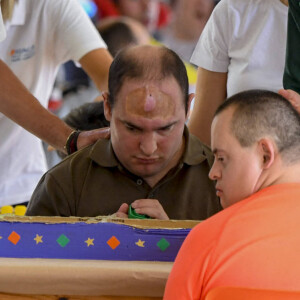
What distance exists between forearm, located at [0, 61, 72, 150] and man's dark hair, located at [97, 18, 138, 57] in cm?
149

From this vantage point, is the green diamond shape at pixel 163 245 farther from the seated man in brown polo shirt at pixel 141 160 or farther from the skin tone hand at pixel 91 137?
the skin tone hand at pixel 91 137

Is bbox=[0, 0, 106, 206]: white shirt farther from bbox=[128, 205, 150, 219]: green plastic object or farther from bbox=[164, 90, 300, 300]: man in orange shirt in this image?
bbox=[164, 90, 300, 300]: man in orange shirt

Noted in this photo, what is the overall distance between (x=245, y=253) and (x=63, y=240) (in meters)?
0.35

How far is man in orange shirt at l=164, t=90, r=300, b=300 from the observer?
111 cm

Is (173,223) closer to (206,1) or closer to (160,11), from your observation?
(206,1)

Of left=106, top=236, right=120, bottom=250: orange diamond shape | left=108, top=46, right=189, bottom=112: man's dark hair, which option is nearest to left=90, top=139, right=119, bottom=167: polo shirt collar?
left=108, top=46, right=189, bottom=112: man's dark hair

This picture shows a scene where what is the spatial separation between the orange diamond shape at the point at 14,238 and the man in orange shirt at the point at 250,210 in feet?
1.02

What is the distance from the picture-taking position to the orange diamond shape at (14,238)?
1.30 meters

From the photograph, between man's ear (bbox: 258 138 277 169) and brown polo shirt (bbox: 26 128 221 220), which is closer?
man's ear (bbox: 258 138 277 169)

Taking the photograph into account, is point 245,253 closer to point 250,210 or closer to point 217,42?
point 250,210

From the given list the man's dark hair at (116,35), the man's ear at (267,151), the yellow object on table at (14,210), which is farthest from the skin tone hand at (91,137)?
the man's dark hair at (116,35)

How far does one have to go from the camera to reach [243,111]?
1.23 m

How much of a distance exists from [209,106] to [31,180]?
606 mm

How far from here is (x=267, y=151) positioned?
120 centimetres
